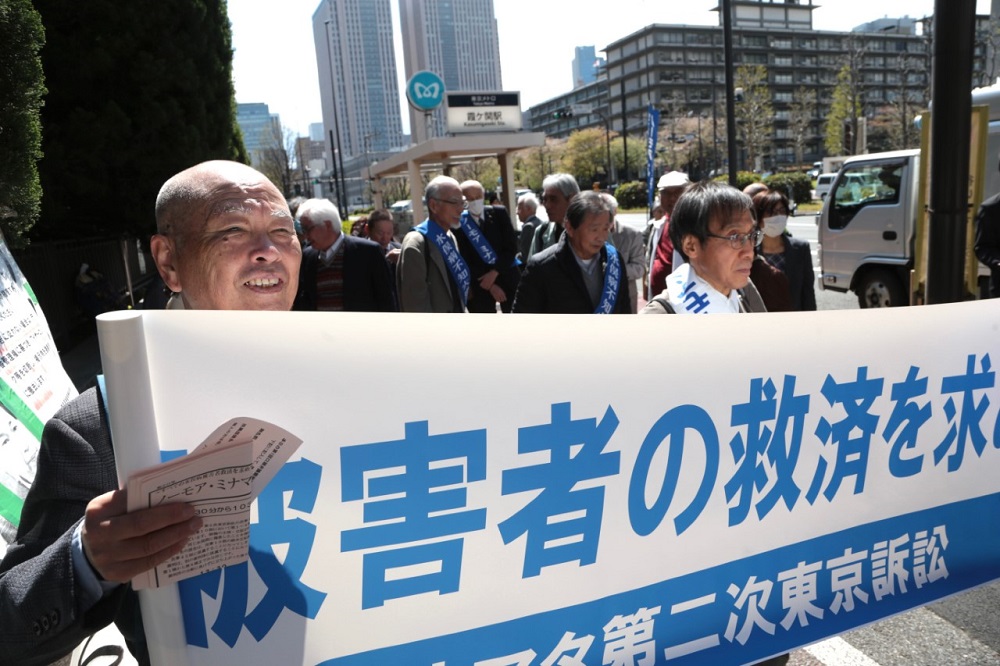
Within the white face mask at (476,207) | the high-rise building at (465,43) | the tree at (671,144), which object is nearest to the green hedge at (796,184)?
the tree at (671,144)

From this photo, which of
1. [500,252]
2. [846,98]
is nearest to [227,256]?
[500,252]

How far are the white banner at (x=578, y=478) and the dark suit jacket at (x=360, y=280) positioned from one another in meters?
3.81

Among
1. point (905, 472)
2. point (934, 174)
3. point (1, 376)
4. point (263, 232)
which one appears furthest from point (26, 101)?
point (934, 174)

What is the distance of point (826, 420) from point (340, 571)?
3.88 feet

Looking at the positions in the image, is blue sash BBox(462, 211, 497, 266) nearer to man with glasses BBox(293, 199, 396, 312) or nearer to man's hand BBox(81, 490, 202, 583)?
man with glasses BBox(293, 199, 396, 312)

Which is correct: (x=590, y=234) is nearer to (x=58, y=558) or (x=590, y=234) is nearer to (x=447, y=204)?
(x=447, y=204)

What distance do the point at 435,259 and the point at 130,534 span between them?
14.3ft

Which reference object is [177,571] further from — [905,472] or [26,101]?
[26,101]

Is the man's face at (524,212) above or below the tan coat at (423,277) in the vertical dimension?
above

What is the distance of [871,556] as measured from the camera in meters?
1.81

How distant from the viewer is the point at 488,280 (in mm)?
6098

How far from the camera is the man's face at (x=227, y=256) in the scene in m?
1.49

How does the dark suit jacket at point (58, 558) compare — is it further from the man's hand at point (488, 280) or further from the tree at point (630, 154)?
the tree at point (630, 154)

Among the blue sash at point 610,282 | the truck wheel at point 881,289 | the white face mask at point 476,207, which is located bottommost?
the truck wheel at point 881,289
